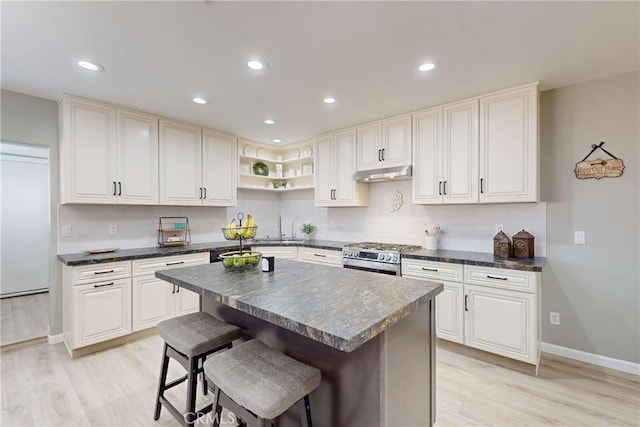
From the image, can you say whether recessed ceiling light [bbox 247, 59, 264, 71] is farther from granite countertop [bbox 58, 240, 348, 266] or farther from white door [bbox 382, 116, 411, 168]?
granite countertop [bbox 58, 240, 348, 266]

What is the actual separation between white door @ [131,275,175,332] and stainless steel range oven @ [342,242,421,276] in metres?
2.09

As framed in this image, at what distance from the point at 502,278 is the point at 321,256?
7.00 feet

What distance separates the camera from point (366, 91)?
2844 millimetres

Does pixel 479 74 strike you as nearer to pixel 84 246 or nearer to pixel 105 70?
pixel 105 70

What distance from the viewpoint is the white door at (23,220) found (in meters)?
4.53

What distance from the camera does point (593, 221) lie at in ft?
8.64

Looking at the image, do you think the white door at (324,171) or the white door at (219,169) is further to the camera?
→ the white door at (324,171)

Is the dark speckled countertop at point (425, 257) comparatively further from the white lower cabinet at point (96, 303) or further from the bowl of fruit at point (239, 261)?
the bowl of fruit at point (239, 261)

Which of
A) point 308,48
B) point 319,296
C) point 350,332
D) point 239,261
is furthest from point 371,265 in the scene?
point 350,332

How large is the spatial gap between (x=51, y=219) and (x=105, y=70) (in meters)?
1.74

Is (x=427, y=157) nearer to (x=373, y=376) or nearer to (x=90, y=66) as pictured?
(x=373, y=376)

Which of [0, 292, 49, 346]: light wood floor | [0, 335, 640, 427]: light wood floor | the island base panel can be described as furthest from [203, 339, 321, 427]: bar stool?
[0, 292, 49, 346]: light wood floor

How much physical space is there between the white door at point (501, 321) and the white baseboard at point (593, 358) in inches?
23.8

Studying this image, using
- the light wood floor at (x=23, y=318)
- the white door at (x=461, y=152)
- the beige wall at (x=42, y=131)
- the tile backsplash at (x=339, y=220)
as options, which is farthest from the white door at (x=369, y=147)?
the light wood floor at (x=23, y=318)
